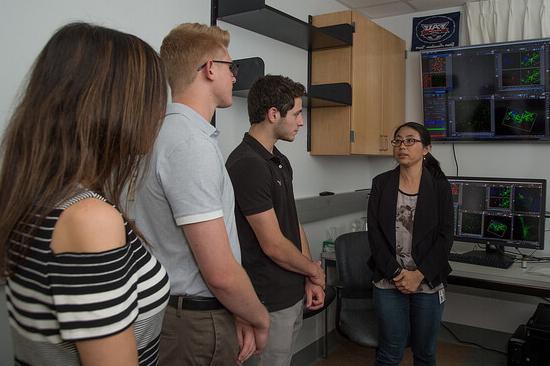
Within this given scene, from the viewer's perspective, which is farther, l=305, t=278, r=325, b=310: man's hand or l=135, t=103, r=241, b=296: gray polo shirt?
l=305, t=278, r=325, b=310: man's hand

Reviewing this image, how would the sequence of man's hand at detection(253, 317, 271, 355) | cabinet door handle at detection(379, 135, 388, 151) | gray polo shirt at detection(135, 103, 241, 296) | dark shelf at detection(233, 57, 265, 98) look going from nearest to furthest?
gray polo shirt at detection(135, 103, 241, 296), man's hand at detection(253, 317, 271, 355), dark shelf at detection(233, 57, 265, 98), cabinet door handle at detection(379, 135, 388, 151)

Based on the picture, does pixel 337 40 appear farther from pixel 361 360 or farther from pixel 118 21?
pixel 361 360

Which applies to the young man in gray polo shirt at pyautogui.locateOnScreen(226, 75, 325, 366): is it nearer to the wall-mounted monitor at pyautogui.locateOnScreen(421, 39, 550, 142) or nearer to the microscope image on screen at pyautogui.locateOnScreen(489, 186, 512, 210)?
the microscope image on screen at pyautogui.locateOnScreen(489, 186, 512, 210)

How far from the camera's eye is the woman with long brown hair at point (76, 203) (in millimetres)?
692

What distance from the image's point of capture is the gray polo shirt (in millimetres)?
1114

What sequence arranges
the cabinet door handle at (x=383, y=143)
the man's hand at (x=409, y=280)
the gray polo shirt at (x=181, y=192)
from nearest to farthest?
1. the gray polo shirt at (x=181, y=192)
2. the man's hand at (x=409, y=280)
3. the cabinet door handle at (x=383, y=143)

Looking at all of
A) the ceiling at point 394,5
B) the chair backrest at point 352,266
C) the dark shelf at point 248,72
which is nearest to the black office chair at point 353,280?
the chair backrest at point 352,266

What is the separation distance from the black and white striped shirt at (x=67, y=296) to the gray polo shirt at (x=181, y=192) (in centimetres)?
31

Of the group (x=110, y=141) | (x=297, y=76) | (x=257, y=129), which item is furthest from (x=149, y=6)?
(x=110, y=141)

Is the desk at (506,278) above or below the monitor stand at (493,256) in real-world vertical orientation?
below

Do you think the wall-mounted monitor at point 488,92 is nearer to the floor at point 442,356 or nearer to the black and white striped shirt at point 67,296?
the floor at point 442,356

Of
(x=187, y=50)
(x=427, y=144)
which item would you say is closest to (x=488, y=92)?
(x=427, y=144)

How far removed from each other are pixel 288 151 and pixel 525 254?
1775mm

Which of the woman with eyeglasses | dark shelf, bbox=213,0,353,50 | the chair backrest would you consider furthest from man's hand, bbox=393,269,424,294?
dark shelf, bbox=213,0,353,50
